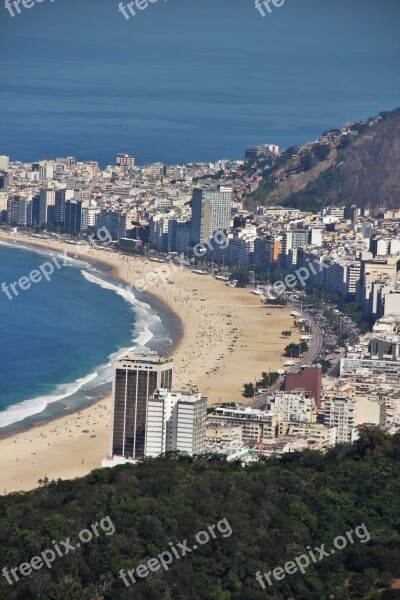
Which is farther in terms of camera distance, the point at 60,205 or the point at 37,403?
the point at 60,205

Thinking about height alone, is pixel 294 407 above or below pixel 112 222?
below

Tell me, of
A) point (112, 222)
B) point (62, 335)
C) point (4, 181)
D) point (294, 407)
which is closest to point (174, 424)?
point (294, 407)

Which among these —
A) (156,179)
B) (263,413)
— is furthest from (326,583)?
(156,179)

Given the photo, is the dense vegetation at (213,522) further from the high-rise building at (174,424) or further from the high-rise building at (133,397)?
the high-rise building at (133,397)

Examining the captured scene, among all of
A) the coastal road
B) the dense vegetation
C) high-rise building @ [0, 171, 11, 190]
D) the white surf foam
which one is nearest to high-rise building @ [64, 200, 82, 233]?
high-rise building @ [0, 171, 11, 190]

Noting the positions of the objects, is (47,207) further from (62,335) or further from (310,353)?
(310,353)

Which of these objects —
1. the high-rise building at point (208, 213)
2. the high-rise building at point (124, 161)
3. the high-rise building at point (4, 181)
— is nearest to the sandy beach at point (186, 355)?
the high-rise building at point (208, 213)
